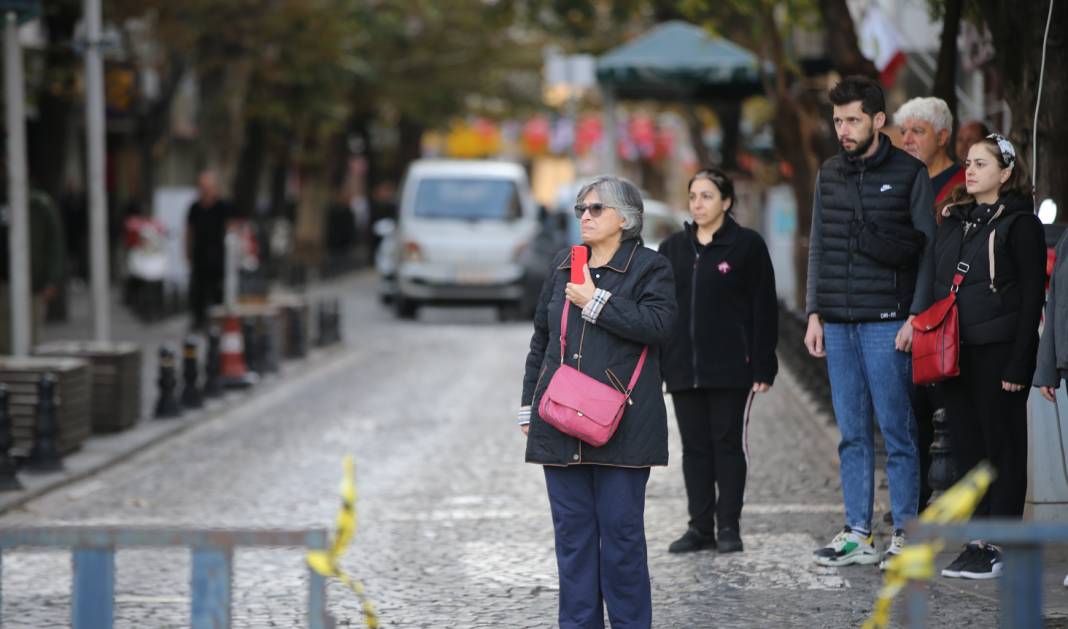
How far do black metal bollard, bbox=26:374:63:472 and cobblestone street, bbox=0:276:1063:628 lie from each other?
33cm

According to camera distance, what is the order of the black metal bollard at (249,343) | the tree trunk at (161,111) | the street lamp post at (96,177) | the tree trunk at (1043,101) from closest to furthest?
1. the tree trunk at (1043,101)
2. the street lamp post at (96,177)
3. the black metal bollard at (249,343)
4. the tree trunk at (161,111)

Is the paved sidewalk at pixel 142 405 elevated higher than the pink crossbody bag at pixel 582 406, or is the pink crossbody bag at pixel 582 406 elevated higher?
the pink crossbody bag at pixel 582 406

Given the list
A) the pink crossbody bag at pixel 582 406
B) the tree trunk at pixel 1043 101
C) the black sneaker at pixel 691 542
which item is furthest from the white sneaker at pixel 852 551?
the pink crossbody bag at pixel 582 406

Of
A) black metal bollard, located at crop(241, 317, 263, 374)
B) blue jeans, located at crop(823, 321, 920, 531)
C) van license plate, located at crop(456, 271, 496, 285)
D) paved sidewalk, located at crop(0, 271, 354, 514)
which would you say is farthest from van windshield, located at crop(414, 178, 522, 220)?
blue jeans, located at crop(823, 321, 920, 531)

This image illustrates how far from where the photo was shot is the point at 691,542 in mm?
8445

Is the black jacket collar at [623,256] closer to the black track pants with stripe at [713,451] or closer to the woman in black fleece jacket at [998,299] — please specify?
the woman in black fleece jacket at [998,299]

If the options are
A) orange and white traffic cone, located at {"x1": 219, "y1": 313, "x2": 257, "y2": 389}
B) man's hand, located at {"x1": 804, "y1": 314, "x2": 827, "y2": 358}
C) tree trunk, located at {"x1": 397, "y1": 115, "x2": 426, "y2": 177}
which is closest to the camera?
man's hand, located at {"x1": 804, "y1": 314, "x2": 827, "y2": 358}

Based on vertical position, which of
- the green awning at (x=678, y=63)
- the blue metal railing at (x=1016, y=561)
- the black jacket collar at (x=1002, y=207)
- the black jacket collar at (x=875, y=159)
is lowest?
the blue metal railing at (x=1016, y=561)

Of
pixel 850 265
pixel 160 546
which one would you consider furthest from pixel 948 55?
pixel 160 546

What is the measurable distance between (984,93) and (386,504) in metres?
7.95

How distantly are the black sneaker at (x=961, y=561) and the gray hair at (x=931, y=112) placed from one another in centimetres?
193

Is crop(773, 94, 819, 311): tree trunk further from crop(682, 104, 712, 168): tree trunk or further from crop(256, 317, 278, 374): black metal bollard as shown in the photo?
crop(682, 104, 712, 168): tree trunk

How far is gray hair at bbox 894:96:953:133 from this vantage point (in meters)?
8.23

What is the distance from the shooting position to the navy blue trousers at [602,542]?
6082 mm
